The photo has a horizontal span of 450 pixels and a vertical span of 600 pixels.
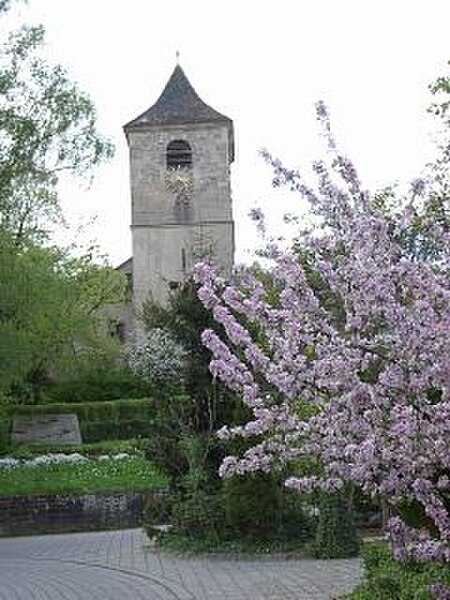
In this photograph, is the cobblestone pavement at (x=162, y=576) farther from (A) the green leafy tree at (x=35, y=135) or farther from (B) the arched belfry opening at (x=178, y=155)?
(B) the arched belfry opening at (x=178, y=155)

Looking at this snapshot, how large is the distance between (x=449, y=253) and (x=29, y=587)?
8187mm

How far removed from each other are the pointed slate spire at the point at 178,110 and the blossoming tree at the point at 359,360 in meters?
46.5

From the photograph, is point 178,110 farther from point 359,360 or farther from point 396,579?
point 359,360

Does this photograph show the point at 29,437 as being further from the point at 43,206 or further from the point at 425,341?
the point at 425,341

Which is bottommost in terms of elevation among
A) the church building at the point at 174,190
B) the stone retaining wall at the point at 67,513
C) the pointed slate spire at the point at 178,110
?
the stone retaining wall at the point at 67,513

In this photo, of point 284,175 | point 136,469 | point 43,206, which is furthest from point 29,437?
point 284,175

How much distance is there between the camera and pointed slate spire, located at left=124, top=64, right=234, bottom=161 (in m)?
51.2

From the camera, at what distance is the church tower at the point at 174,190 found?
165 ft

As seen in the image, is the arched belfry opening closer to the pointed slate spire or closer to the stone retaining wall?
the pointed slate spire

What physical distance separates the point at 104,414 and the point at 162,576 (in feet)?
80.4

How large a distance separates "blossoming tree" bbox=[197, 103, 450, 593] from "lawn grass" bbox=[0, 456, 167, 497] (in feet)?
48.0

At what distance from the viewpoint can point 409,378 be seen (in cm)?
477

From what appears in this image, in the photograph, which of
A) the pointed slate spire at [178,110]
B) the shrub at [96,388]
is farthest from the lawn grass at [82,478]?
the pointed slate spire at [178,110]

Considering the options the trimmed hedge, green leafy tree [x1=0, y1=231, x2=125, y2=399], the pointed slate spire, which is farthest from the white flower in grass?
the pointed slate spire
